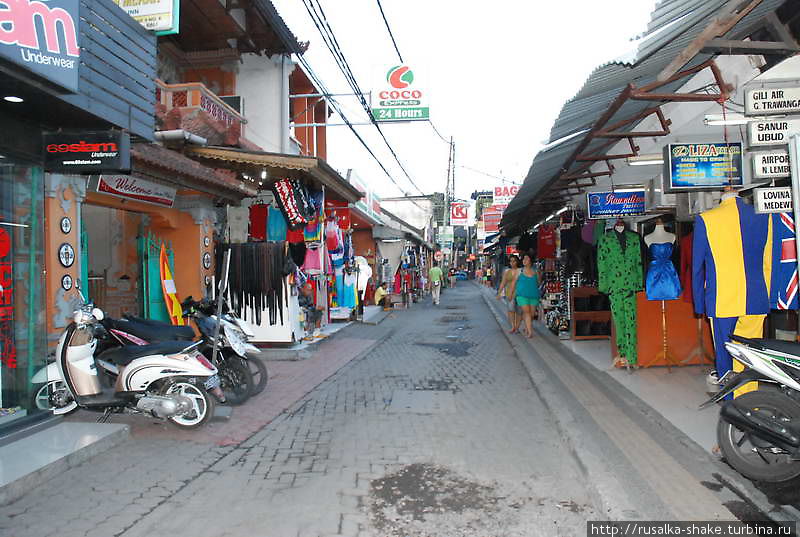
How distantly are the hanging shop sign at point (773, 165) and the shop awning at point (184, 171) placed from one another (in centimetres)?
644

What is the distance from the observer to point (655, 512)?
3652 mm

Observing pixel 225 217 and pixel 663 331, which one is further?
pixel 225 217

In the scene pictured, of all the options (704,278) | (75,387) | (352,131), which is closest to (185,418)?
(75,387)

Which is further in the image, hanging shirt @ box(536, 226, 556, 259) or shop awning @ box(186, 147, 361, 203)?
hanging shirt @ box(536, 226, 556, 259)

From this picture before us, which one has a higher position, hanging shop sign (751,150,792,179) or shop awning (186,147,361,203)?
shop awning (186,147,361,203)

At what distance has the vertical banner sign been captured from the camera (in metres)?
5.25

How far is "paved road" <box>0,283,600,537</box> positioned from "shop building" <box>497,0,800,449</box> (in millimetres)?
1746

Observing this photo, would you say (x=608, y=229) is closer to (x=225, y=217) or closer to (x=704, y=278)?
(x=704, y=278)

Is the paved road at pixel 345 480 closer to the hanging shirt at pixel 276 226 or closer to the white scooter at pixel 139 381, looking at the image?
the white scooter at pixel 139 381

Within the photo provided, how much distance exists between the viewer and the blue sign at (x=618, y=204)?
8.31 m

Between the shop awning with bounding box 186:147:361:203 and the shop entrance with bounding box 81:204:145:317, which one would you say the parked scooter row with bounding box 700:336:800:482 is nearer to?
the shop awning with bounding box 186:147:361:203

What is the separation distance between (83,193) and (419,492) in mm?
4909

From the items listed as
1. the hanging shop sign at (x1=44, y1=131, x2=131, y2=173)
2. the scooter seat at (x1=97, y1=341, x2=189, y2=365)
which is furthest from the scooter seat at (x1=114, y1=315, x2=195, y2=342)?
the hanging shop sign at (x1=44, y1=131, x2=131, y2=173)

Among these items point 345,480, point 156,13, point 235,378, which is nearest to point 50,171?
Answer: point 156,13
